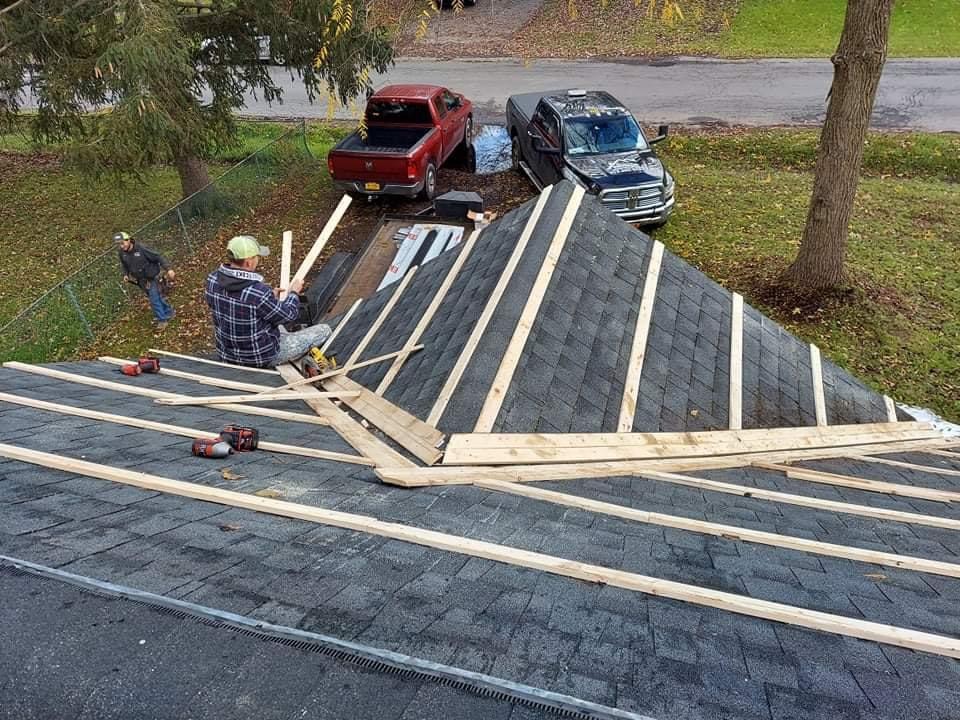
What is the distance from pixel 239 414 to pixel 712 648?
13.0 ft

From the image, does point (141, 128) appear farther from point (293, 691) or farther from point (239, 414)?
point (293, 691)

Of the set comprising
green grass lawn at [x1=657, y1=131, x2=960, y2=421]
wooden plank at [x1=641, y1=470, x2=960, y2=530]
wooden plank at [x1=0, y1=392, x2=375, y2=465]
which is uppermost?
wooden plank at [x1=0, y1=392, x2=375, y2=465]

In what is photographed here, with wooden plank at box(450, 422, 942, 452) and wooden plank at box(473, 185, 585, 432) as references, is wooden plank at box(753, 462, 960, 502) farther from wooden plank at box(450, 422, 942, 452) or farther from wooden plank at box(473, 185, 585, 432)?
wooden plank at box(473, 185, 585, 432)

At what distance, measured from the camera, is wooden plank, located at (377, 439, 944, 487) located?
397 cm

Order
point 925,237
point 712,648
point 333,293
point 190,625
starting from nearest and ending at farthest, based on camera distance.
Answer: point 190,625, point 712,648, point 333,293, point 925,237

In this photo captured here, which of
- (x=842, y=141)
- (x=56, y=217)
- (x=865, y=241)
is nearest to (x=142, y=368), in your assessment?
(x=842, y=141)

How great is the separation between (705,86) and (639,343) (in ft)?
64.4

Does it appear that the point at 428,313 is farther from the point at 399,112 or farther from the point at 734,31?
the point at 734,31

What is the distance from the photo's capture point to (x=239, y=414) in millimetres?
5199

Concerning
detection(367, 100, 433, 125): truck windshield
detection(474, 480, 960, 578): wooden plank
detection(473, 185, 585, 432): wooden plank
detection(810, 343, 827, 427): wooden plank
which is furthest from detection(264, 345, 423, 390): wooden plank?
detection(367, 100, 433, 125): truck windshield

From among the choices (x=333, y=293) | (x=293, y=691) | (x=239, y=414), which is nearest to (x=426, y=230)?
(x=333, y=293)

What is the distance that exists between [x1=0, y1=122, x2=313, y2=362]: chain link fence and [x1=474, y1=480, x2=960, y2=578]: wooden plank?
1023cm

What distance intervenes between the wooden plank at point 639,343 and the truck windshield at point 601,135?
765cm

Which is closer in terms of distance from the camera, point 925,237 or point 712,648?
point 712,648
